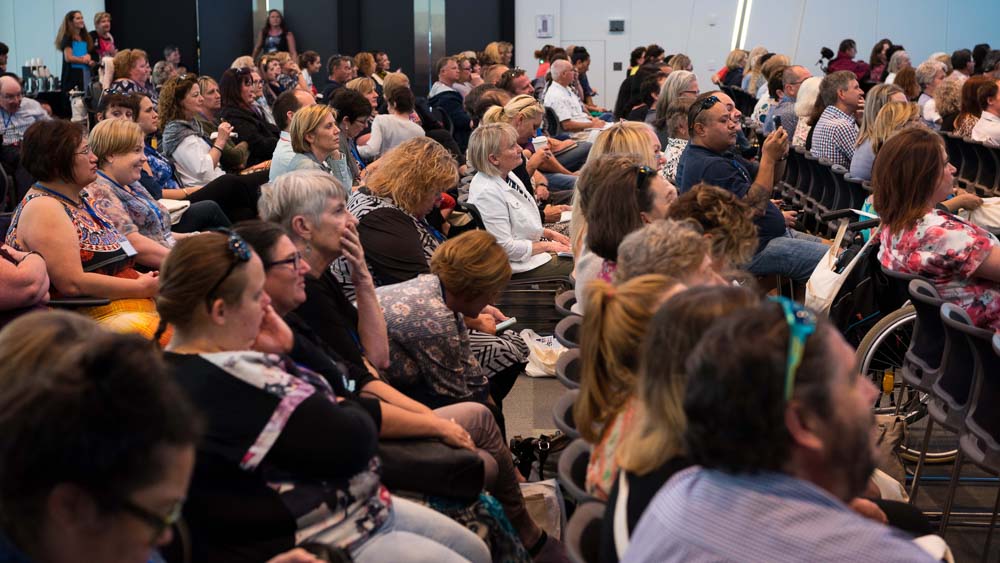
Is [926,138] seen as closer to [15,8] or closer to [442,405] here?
[442,405]

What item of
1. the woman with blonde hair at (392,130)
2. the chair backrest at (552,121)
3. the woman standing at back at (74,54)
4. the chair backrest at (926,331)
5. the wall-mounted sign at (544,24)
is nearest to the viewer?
the chair backrest at (926,331)

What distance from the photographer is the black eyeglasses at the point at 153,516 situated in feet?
4.47

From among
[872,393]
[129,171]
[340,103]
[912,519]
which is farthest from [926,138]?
[340,103]

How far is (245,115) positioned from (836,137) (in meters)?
4.21

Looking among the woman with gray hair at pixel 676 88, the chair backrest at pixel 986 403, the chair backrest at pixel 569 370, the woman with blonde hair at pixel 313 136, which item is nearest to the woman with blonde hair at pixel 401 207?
the woman with blonde hair at pixel 313 136

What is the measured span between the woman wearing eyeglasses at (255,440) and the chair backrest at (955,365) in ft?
5.66

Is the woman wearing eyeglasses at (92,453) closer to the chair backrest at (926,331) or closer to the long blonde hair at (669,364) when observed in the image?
the long blonde hair at (669,364)

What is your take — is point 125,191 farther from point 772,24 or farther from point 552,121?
point 772,24

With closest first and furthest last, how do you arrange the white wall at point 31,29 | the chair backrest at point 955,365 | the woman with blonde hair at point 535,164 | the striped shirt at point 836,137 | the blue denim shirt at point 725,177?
1. the chair backrest at point 955,365
2. the blue denim shirt at point 725,177
3. the woman with blonde hair at point 535,164
4. the striped shirt at point 836,137
5. the white wall at point 31,29

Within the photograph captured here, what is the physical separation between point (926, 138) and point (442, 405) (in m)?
2.02

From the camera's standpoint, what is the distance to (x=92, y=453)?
4.33ft

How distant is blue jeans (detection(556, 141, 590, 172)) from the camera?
9109mm

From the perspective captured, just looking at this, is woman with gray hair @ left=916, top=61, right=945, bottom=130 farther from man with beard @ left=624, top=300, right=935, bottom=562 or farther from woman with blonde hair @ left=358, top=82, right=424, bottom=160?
man with beard @ left=624, top=300, right=935, bottom=562

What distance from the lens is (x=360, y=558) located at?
90.0 inches
